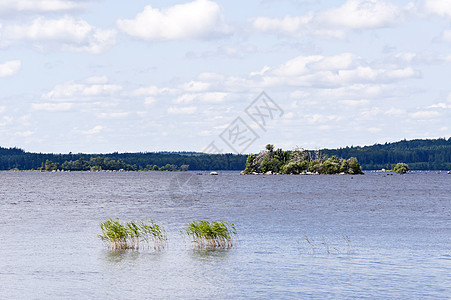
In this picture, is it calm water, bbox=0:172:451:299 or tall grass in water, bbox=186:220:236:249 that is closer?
calm water, bbox=0:172:451:299

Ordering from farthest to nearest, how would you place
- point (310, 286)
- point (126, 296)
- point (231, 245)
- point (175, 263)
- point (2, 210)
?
point (2, 210) → point (231, 245) → point (175, 263) → point (310, 286) → point (126, 296)

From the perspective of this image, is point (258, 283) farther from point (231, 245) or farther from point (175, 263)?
point (231, 245)

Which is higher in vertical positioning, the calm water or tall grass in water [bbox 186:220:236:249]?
tall grass in water [bbox 186:220:236:249]

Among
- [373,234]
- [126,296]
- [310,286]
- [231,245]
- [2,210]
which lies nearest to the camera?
[126,296]

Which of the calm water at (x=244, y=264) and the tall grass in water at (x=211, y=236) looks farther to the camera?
the tall grass in water at (x=211, y=236)

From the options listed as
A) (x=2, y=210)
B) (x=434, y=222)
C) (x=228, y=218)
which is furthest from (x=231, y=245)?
(x=2, y=210)

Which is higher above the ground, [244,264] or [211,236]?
[211,236]

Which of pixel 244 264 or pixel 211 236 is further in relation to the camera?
pixel 211 236

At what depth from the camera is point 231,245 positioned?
49.9m

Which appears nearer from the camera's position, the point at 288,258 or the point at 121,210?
the point at 288,258

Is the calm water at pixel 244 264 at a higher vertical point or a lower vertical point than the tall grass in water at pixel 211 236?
lower

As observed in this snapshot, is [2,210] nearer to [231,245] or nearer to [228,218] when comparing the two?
[228,218]

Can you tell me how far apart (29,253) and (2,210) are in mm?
49938

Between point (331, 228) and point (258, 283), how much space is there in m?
32.4
